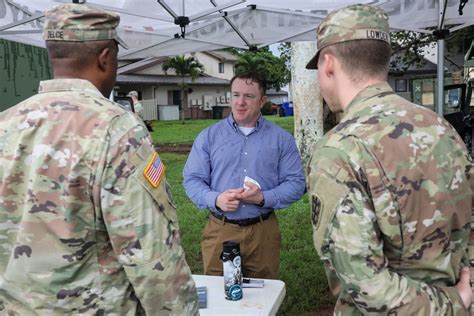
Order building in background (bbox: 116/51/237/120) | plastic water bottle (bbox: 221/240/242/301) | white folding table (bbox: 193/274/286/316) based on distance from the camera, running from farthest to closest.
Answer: building in background (bbox: 116/51/237/120)
plastic water bottle (bbox: 221/240/242/301)
white folding table (bbox: 193/274/286/316)

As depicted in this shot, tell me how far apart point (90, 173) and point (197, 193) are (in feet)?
5.61

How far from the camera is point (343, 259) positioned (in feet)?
4.88

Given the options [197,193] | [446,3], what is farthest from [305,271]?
[446,3]

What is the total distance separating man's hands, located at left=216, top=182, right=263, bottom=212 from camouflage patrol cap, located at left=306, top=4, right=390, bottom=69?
1.44m

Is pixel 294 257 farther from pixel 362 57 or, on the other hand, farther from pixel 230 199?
pixel 362 57

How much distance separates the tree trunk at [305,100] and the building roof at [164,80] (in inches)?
956

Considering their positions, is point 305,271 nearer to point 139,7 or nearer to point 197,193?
point 197,193

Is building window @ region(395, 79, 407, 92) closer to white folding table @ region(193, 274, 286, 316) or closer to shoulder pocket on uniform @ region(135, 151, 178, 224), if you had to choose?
white folding table @ region(193, 274, 286, 316)

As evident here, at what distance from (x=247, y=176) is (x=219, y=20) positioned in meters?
2.14

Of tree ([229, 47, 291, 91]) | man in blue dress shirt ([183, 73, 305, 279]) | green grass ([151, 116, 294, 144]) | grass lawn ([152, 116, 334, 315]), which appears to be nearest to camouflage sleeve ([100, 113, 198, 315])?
man in blue dress shirt ([183, 73, 305, 279])

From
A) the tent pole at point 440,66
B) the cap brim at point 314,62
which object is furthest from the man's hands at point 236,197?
the tent pole at point 440,66

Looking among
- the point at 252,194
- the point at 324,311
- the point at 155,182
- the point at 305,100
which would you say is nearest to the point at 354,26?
the point at 155,182

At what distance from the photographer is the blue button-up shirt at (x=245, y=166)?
3.19 metres

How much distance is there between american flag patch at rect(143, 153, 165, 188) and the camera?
153cm
